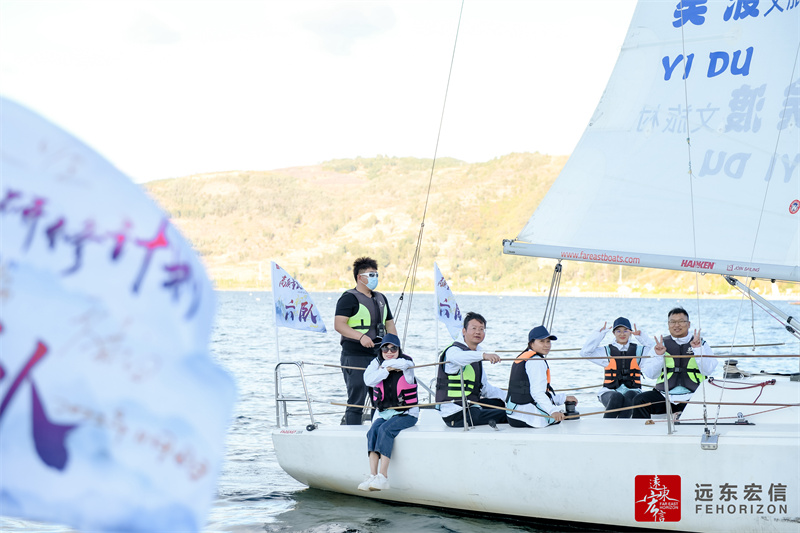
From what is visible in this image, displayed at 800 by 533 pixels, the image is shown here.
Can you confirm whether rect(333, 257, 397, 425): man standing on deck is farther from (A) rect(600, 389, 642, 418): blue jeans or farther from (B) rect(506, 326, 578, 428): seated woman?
(A) rect(600, 389, 642, 418): blue jeans

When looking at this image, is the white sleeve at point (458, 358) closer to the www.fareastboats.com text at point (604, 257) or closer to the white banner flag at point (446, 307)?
the www.fareastboats.com text at point (604, 257)

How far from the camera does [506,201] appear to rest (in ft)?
460

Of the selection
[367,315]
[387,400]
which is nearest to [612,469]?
[387,400]

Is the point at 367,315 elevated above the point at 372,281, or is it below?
below

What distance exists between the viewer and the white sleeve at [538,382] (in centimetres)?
630

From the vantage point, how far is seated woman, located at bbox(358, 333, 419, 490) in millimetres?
6457

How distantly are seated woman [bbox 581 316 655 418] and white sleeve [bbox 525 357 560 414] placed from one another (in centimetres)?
70

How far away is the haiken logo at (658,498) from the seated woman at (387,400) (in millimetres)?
1787

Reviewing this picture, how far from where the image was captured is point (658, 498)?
569 cm

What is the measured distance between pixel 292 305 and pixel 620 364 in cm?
310

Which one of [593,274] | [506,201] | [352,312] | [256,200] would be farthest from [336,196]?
[352,312]

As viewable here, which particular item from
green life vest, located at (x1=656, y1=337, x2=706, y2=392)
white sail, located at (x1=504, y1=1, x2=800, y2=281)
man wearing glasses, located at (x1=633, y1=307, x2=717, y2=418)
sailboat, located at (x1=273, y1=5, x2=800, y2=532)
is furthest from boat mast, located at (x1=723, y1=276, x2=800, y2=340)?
green life vest, located at (x1=656, y1=337, x2=706, y2=392)

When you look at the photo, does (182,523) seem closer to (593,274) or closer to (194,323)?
(194,323)

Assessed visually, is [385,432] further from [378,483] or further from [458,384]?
[458,384]
